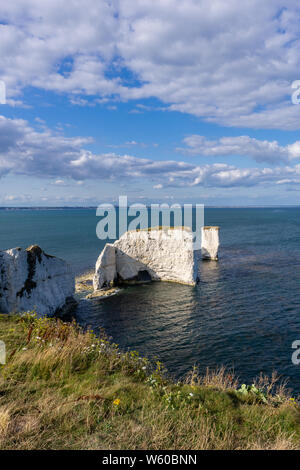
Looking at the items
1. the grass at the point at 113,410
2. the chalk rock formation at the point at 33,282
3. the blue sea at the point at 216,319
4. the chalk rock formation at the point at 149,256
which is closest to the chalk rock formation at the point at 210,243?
the blue sea at the point at 216,319

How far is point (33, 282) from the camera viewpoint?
22641mm

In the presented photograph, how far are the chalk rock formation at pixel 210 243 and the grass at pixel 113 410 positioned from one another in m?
42.9

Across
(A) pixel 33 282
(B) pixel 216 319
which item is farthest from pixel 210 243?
(A) pixel 33 282

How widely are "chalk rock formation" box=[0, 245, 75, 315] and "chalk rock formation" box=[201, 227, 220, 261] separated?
97.9ft

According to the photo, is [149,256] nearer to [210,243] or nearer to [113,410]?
[210,243]

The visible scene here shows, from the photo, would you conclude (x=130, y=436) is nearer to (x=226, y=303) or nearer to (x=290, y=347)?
(x=290, y=347)

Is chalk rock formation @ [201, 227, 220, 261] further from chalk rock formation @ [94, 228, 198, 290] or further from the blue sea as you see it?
chalk rock formation @ [94, 228, 198, 290]

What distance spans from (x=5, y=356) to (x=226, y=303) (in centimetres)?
2385

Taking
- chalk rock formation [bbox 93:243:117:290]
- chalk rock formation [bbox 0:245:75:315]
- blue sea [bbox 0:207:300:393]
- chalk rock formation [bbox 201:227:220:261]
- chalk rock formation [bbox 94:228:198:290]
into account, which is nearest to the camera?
blue sea [bbox 0:207:300:393]

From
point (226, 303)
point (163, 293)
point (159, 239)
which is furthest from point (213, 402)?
point (159, 239)

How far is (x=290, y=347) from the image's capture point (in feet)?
61.5

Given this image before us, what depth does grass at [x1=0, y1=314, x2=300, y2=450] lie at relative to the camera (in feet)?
16.1

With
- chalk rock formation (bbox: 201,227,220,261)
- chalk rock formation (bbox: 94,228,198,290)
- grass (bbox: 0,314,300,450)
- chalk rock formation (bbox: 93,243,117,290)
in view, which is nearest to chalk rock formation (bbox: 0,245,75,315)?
chalk rock formation (bbox: 93,243,117,290)
